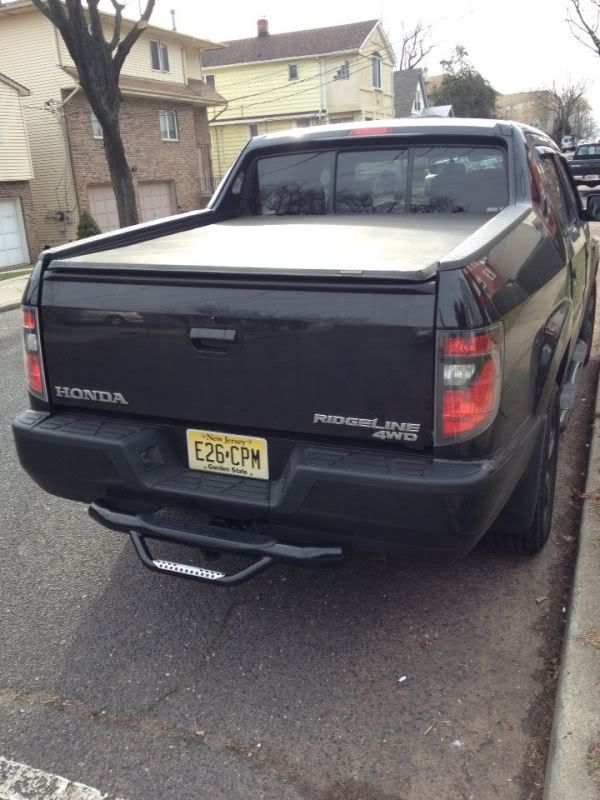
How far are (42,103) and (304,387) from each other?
25.0m

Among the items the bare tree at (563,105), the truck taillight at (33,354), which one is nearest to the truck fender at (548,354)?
the truck taillight at (33,354)

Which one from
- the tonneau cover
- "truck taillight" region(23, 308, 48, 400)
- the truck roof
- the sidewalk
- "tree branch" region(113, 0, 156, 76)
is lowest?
the sidewalk

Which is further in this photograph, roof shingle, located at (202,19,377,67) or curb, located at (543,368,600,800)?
roof shingle, located at (202,19,377,67)

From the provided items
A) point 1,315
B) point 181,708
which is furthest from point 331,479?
point 1,315

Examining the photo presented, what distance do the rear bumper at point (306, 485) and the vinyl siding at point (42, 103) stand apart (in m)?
22.6

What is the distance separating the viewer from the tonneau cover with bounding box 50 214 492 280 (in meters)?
2.65

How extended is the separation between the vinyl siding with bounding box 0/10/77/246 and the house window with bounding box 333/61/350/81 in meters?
17.6

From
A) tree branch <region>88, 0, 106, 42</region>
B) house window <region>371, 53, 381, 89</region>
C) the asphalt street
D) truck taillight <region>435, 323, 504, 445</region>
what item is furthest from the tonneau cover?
house window <region>371, 53, 381, 89</region>

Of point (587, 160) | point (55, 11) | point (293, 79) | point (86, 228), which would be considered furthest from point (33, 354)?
point (293, 79)

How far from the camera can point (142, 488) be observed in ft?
9.75

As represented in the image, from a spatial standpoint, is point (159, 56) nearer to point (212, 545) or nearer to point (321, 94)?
point (321, 94)

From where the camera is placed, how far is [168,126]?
2858 centimetres

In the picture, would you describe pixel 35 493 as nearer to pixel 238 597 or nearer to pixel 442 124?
pixel 238 597

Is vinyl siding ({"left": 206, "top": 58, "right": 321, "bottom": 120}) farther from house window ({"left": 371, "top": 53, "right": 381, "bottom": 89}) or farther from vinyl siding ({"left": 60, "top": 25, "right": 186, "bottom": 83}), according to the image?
vinyl siding ({"left": 60, "top": 25, "right": 186, "bottom": 83})
